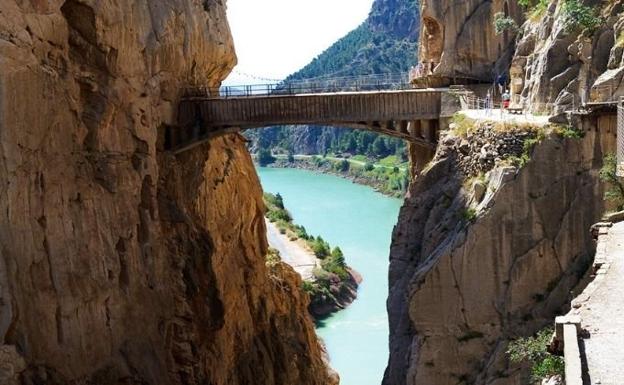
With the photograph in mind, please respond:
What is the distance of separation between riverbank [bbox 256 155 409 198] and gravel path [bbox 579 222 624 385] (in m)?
90.5

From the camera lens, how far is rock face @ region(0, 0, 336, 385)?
75.8 feet

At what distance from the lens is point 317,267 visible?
238ft

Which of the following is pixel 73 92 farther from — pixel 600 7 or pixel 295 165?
pixel 295 165

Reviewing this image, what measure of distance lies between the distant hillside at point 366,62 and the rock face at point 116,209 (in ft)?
355

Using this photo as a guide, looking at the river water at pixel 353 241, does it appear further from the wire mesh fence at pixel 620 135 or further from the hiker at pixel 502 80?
the wire mesh fence at pixel 620 135

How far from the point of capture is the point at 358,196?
121 m

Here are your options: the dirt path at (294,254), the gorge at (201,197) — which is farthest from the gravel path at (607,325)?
the dirt path at (294,254)

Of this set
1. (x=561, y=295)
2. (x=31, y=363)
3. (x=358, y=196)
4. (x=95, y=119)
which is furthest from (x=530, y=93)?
(x=358, y=196)

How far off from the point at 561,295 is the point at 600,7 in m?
7.15

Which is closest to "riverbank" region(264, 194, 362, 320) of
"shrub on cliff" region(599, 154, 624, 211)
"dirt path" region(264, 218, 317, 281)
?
"dirt path" region(264, 218, 317, 281)

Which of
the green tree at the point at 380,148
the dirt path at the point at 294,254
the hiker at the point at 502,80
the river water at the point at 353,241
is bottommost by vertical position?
the river water at the point at 353,241

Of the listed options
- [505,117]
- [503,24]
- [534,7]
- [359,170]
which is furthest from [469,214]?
[359,170]

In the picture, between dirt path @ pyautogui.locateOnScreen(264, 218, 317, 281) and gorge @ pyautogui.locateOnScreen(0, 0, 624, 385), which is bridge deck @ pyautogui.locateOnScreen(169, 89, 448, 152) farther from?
dirt path @ pyautogui.locateOnScreen(264, 218, 317, 281)

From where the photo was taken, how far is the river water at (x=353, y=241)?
52500 mm
